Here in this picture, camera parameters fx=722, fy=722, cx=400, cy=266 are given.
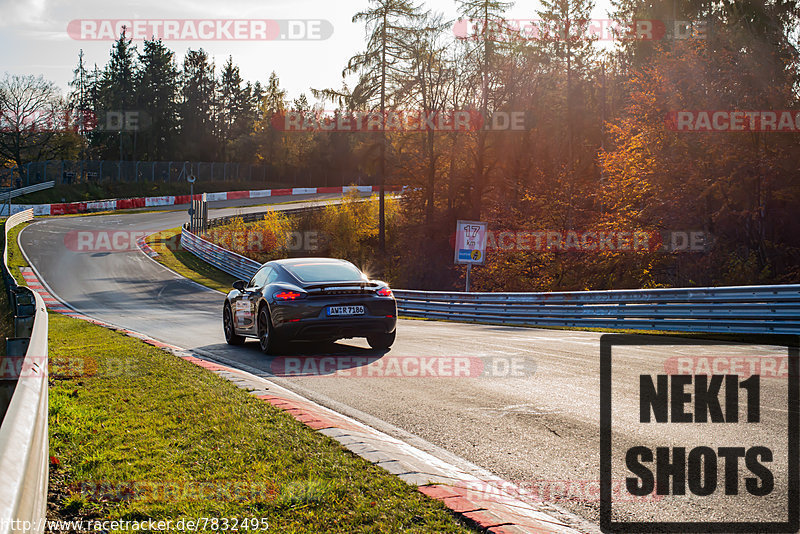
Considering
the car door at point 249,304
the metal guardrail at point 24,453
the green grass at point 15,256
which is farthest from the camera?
the green grass at point 15,256

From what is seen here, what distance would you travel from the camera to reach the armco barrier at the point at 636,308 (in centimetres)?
1307

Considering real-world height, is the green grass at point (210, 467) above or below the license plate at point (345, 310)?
below

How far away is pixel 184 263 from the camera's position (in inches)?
1735

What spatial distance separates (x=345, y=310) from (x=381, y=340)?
112 cm

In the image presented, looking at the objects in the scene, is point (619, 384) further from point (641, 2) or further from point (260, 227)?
point (260, 227)

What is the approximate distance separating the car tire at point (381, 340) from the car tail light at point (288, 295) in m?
1.45

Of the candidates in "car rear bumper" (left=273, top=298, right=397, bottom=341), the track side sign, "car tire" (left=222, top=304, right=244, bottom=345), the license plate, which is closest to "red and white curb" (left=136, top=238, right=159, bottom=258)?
the track side sign

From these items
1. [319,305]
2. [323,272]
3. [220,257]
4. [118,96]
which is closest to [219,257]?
[220,257]

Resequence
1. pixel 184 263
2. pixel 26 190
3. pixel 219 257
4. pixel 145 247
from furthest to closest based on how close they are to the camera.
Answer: pixel 26 190 < pixel 145 247 < pixel 184 263 < pixel 219 257

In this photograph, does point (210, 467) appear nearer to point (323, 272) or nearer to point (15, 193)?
point (323, 272)

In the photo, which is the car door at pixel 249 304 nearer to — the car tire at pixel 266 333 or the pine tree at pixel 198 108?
the car tire at pixel 266 333

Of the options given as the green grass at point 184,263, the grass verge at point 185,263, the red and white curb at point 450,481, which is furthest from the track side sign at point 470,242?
the red and white curb at point 450,481

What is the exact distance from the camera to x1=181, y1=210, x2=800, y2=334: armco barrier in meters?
13.1

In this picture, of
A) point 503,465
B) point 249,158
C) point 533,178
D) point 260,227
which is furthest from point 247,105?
point 503,465
